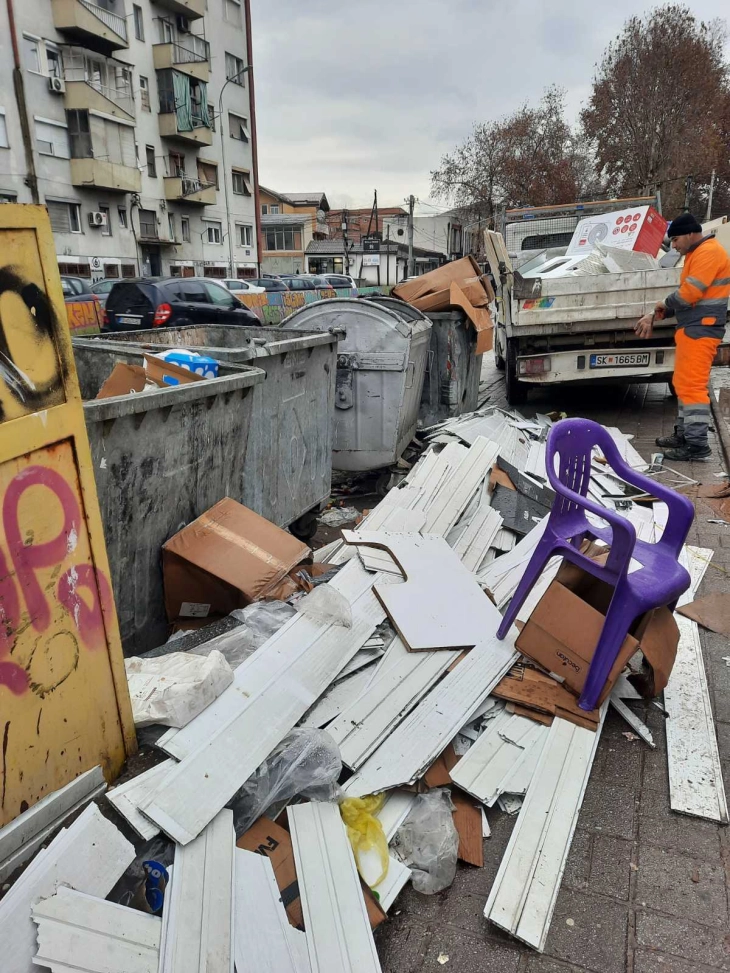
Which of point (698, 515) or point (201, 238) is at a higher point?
point (201, 238)

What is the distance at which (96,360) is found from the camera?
4059 mm

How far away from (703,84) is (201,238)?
25335 millimetres

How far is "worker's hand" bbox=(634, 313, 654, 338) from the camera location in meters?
6.72

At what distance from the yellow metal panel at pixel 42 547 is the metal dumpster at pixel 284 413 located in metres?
1.82

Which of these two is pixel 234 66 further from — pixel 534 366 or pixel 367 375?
pixel 367 375

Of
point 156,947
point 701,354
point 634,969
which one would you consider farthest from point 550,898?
point 701,354

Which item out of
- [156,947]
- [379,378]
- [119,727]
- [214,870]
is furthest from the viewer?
[379,378]

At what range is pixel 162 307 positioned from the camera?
12.4 m

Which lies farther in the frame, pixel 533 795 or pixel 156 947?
pixel 533 795

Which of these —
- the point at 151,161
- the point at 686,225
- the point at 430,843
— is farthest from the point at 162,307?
the point at 151,161

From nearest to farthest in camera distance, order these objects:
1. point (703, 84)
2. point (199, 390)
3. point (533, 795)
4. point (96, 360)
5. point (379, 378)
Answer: point (533, 795)
point (199, 390)
point (96, 360)
point (379, 378)
point (703, 84)

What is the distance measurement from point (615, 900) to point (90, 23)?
35.3 m

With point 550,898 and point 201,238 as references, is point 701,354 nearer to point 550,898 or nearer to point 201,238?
point 550,898

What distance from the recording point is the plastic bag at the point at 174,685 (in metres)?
2.17
